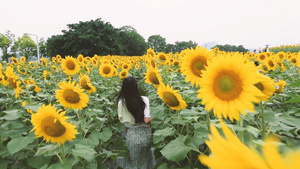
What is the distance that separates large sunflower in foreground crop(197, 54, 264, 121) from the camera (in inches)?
51.8

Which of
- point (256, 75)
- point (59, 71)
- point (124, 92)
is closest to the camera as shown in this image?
point (256, 75)

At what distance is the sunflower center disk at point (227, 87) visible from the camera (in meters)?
1.39

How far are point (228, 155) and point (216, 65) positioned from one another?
116 centimetres

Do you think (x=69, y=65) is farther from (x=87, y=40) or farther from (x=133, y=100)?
(x=87, y=40)

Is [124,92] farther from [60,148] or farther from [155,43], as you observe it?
[155,43]

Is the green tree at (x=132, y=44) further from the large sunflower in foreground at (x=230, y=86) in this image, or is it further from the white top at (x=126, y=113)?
the large sunflower in foreground at (x=230, y=86)

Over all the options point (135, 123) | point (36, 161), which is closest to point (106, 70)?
point (135, 123)

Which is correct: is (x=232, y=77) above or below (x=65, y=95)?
above

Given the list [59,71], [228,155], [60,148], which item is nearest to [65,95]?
[60,148]

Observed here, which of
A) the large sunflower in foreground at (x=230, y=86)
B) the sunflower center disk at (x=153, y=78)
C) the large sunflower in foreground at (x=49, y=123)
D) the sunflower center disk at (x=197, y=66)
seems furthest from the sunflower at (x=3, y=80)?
the large sunflower in foreground at (x=230, y=86)

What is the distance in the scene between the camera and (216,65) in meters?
1.40

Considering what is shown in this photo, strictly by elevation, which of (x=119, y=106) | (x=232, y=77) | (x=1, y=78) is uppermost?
(x=232, y=77)

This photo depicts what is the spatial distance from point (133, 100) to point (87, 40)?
35907 mm

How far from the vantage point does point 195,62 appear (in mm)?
1982
